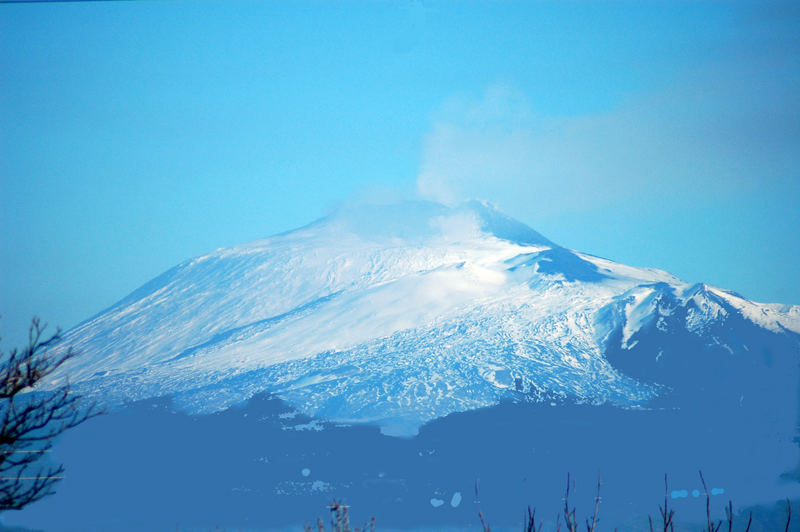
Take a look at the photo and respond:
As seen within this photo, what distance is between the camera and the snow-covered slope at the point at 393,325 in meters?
14.8

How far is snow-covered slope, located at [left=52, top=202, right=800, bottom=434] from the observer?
582 inches

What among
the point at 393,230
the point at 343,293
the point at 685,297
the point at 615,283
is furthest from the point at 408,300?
the point at 685,297

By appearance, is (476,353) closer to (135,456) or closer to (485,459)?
(485,459)

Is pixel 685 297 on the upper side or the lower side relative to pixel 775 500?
upper

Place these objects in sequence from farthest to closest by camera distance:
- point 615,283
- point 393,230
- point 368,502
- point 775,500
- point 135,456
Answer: point 393,230 → point 615,283 → point 135,456 → point 368,502 → point 775,500

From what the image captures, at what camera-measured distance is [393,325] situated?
1614cm

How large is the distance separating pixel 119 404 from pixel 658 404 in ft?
36.5

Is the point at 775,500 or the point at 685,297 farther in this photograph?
the point at 685,297

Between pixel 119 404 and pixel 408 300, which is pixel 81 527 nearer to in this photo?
pixel 119 404

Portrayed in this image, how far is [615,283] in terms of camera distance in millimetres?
16953

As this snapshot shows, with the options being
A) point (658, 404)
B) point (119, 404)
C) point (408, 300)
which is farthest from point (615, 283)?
point (119, 404)

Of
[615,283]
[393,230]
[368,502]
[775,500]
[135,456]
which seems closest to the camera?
[775,500]

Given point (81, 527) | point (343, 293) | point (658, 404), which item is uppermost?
point (343, 293)

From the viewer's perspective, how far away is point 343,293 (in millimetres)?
17375
